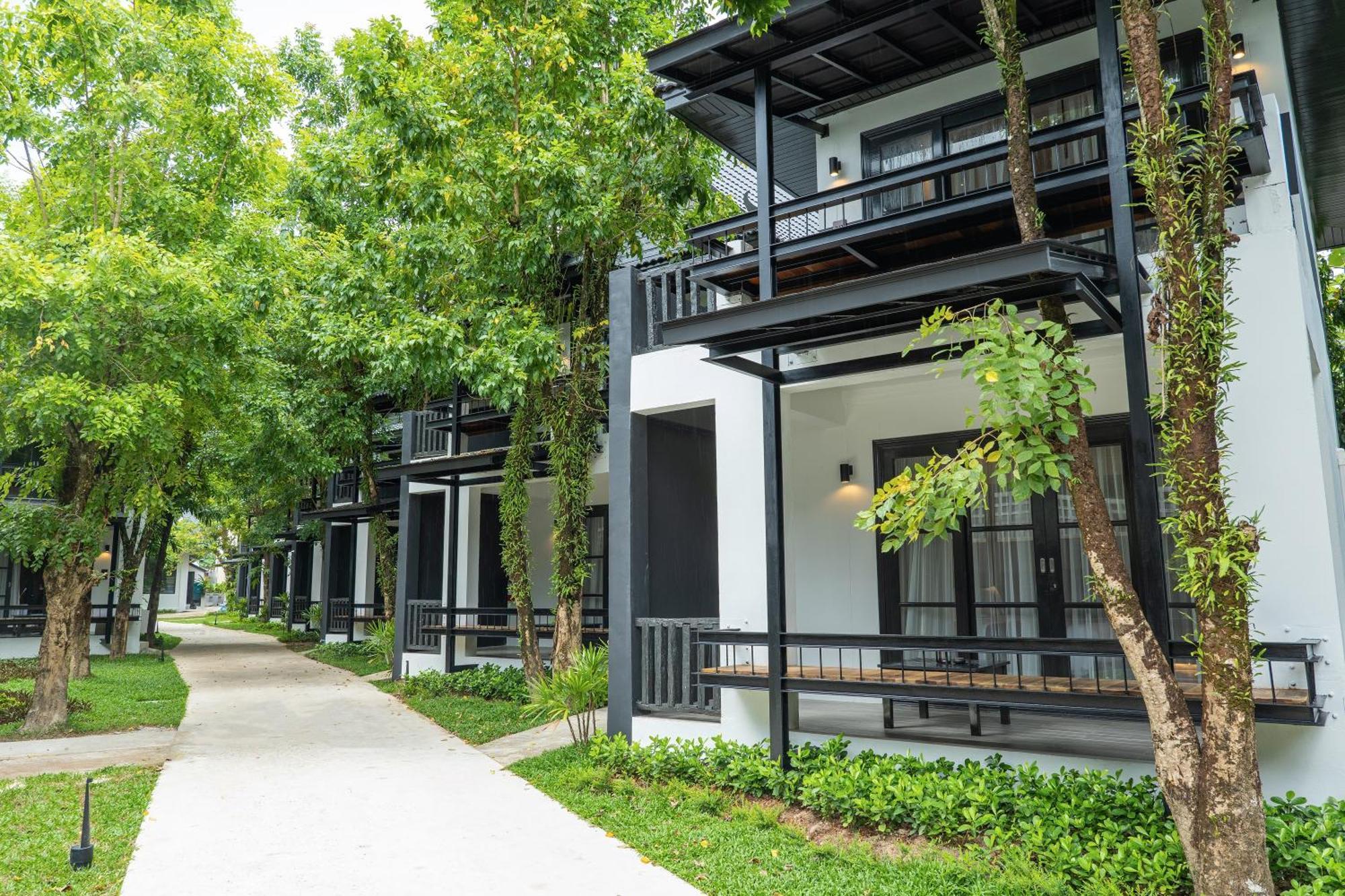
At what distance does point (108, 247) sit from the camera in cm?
934

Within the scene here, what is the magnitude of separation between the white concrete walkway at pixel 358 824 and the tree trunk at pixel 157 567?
34.8 feet

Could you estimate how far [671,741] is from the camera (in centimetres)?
796

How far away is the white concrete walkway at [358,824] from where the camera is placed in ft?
17.9

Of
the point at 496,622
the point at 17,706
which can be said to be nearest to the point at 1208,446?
the point at 496,622

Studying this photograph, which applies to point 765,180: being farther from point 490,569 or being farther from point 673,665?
point 490,569

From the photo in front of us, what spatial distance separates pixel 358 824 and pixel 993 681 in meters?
4.81

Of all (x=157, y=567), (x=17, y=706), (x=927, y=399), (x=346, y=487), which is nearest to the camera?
(x=927, y=399)

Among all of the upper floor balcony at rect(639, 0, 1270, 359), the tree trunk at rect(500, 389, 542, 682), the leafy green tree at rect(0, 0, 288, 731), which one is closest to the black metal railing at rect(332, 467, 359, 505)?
the leafy green tree at rect(0, 0, 288, 731)

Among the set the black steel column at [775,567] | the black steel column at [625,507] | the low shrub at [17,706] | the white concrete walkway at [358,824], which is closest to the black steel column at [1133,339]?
the black steel column at [775,567]

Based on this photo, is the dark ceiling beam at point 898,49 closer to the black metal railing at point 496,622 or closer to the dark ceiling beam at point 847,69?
the dark ceiling beam at point 847,69

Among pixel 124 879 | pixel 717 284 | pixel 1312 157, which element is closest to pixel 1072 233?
pixel 717 284

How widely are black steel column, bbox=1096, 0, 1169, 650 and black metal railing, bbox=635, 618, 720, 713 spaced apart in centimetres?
382

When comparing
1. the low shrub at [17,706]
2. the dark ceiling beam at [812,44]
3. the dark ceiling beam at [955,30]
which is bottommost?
the low shrub at [17,706]

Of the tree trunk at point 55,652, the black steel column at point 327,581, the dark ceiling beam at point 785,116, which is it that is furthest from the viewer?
the black steel column at point 327,581
